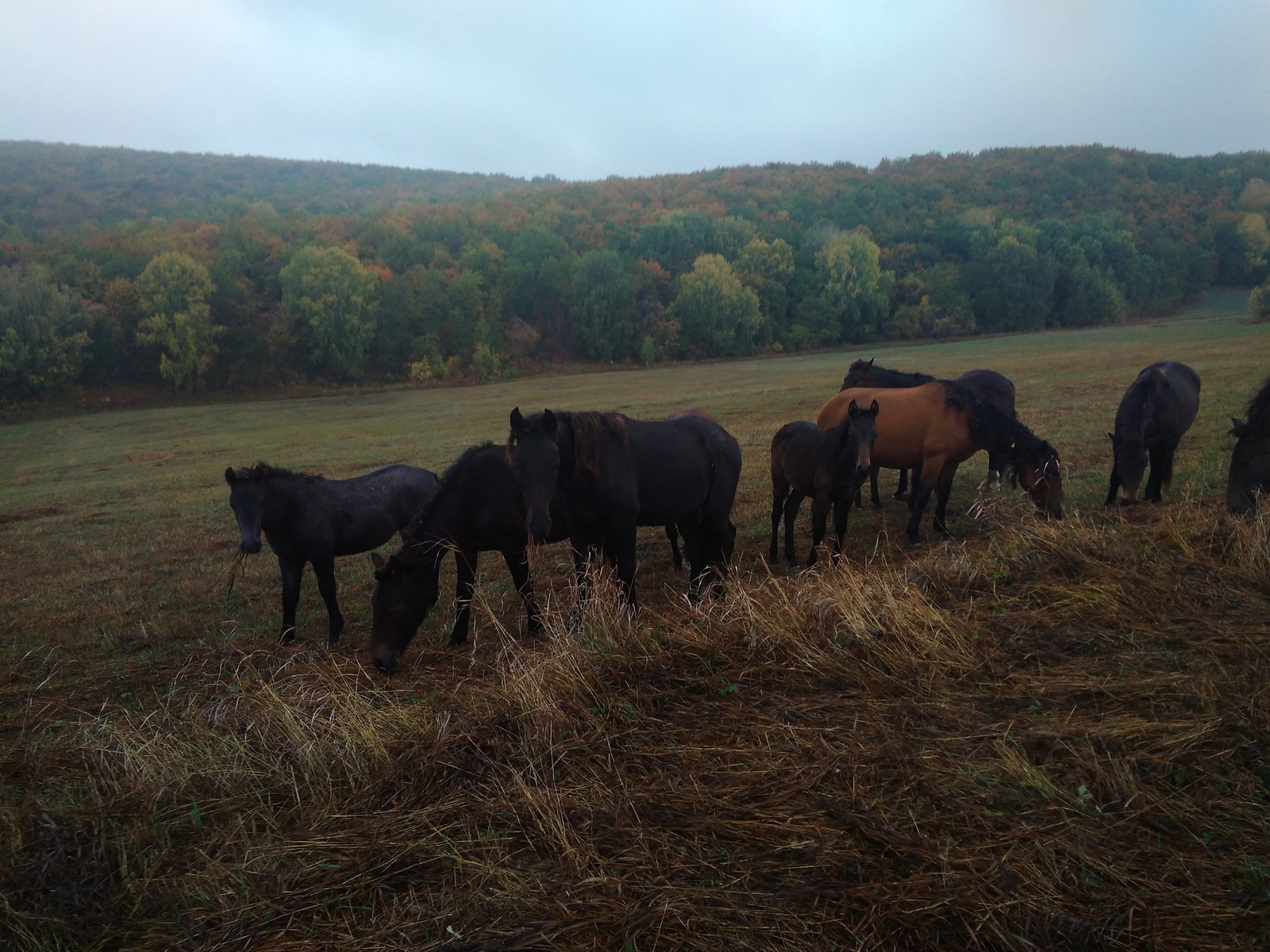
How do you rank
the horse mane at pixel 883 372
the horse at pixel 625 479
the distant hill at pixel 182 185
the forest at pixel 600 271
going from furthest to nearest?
the distant hill at pixel 182 185, the forest at pixel 600 271, the horse mane at pixel 883 372, the horse at pixel 625 479

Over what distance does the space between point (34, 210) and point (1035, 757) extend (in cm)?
12200

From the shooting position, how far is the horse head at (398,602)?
6.19 m

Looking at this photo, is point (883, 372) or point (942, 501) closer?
point (942, 501)

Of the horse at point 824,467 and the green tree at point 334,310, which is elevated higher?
the green tree at point 334,310

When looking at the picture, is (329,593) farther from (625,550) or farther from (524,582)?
(625,550)

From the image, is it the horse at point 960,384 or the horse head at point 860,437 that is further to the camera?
the horse at point 960,384

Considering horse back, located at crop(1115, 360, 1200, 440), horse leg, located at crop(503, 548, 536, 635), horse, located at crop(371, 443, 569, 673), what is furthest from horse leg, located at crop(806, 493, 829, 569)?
horse back, located at crop(1115, 360, 1200, 440)

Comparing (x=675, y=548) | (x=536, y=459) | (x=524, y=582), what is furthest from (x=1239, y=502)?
(x=524, y=582)

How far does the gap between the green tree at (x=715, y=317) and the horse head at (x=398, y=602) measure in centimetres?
5971

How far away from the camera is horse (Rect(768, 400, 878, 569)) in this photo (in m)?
8.38

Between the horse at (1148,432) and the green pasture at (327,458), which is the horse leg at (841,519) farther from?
the horse at (1148,432)

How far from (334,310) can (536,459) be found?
56.8 meters

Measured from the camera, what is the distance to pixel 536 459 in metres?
5.75

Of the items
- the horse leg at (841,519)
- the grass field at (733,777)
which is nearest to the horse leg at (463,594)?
the grass field at (733,777)
